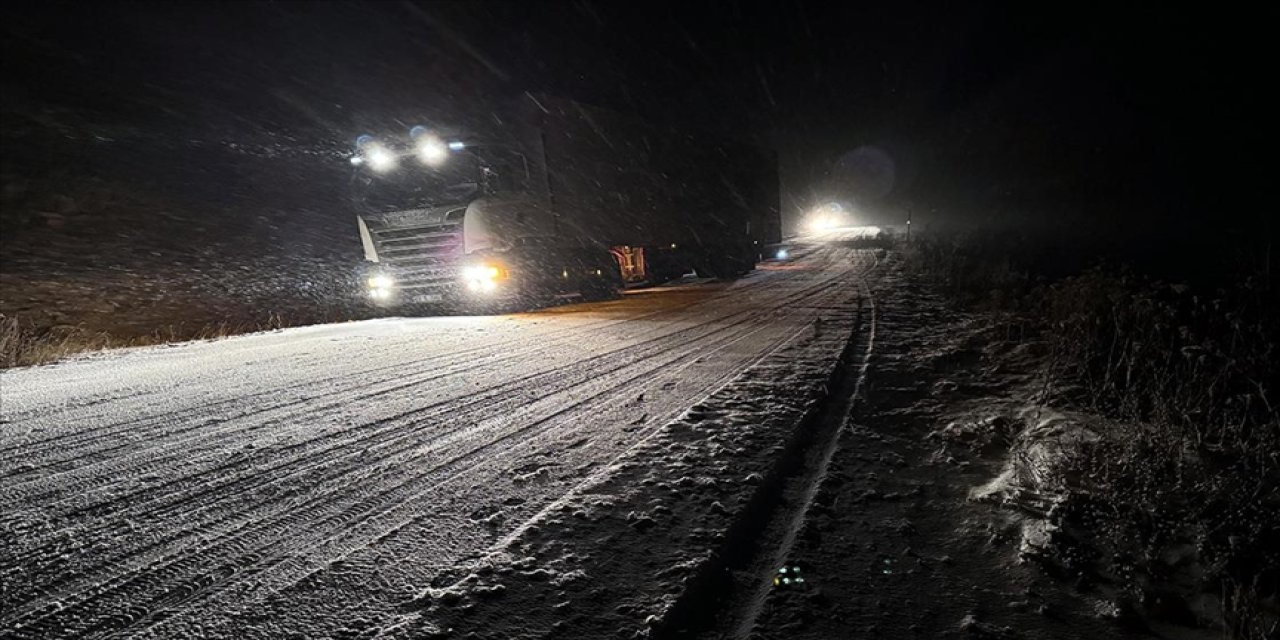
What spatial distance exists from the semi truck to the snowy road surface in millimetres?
4516

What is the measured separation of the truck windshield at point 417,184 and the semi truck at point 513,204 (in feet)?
0.07

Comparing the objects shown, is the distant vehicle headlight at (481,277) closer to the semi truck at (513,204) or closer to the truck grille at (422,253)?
the semi truck at (513,204)

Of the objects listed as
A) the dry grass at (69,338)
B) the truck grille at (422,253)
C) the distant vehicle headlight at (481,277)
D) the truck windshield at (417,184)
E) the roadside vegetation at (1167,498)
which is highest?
the truck windshield at (417,184)

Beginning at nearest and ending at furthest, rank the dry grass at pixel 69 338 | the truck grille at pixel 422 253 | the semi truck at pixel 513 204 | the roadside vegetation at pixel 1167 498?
the roadside vegetation at pixel 1167 498, the dry grass at pixel 69 338, the truck grille at pixel 422 253, the semi truck at pixel 513 204

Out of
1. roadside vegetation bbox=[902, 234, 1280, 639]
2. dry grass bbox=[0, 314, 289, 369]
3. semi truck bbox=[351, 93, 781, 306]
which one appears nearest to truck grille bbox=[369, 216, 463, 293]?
semi truck bbox=[351, 93, 781, 306]

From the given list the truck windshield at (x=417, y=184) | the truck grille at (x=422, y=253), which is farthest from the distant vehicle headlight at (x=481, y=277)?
the truck windshield at (x=417, y=184)

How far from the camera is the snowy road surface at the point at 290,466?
68.9 inches

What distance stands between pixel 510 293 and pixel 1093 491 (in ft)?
33.3

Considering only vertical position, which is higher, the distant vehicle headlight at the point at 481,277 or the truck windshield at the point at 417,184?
the truck windshield at the point at 417,184

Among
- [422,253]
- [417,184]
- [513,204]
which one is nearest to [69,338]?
[422,253]

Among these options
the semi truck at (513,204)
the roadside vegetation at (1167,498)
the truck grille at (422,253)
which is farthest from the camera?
the semi truck at (513,204)

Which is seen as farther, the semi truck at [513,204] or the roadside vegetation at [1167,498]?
the semi truck at [513,204]

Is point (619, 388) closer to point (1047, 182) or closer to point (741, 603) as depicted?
point (741, 603)

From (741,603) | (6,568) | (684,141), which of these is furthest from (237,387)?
(684,141)
